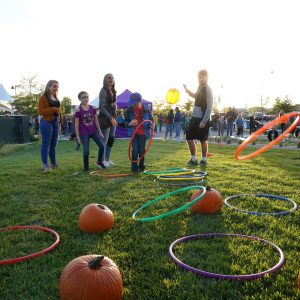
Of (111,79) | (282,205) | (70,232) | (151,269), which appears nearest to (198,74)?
(111,79)

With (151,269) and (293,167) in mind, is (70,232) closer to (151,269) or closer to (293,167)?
(151,269)

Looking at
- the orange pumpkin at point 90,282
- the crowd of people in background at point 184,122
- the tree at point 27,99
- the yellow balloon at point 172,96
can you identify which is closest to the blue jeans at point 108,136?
the orange pumpkin at point 90,282

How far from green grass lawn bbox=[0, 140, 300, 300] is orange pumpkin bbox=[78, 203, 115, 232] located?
0.09 meters

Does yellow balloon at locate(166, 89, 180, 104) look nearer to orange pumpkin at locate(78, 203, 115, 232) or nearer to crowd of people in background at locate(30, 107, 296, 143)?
crowd of people in background at locate(30, 107, 296, 143)

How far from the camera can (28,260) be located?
3.72 m

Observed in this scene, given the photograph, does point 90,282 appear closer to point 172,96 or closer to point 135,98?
point 135,98

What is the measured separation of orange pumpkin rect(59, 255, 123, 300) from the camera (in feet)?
8.99

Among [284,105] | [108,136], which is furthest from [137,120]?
[284,105]

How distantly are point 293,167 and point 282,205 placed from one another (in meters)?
4.61

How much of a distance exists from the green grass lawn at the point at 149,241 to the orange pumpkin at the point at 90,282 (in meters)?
0.25

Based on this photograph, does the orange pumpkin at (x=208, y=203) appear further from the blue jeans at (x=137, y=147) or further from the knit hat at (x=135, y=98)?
the knit hat at (x=135, y=98)

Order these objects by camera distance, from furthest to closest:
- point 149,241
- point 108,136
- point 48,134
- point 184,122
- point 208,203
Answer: point 184,122, point 108,136, point 48,134, point 208,203, point 149,241

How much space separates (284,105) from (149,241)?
51903mm

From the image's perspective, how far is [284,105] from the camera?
51.7 metres
